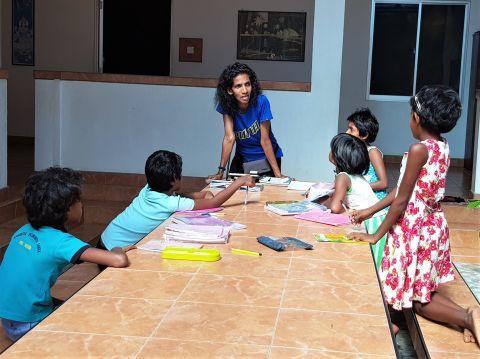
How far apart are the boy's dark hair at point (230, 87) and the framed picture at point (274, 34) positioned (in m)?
5.76

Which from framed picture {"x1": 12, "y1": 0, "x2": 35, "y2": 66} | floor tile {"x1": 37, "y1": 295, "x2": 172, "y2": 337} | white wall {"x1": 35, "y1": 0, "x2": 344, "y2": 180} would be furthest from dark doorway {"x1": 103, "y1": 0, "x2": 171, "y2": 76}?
floor tile {"x1": 37, "y1": 295, "x2": 172, "y2": 337}

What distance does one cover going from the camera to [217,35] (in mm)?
10664

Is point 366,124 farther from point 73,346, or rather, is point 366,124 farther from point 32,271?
point 73,346

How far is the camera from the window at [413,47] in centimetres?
1079

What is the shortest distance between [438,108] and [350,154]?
0.83 metres

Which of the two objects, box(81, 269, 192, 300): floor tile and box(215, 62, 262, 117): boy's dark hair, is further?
box(215, 62, 262, 117): boy's dark hair

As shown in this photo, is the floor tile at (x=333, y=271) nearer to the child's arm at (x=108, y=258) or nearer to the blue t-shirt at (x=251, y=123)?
the child's arm at (x=108, y=258)

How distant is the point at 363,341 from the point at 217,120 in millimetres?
5265

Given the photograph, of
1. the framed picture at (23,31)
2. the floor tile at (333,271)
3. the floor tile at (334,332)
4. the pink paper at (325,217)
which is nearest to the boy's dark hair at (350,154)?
the pink paper at (325,217)

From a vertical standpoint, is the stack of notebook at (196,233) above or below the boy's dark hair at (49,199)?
below

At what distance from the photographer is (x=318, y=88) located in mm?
6875

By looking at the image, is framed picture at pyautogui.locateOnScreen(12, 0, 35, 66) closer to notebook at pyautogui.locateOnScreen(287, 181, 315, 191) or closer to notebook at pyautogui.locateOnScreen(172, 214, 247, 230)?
notebook at pyautogui.locateOnScreen(287, 181, 315, 191)

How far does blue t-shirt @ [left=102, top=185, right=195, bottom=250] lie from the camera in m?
3.78

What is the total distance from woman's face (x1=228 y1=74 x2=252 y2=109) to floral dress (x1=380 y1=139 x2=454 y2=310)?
169cm
